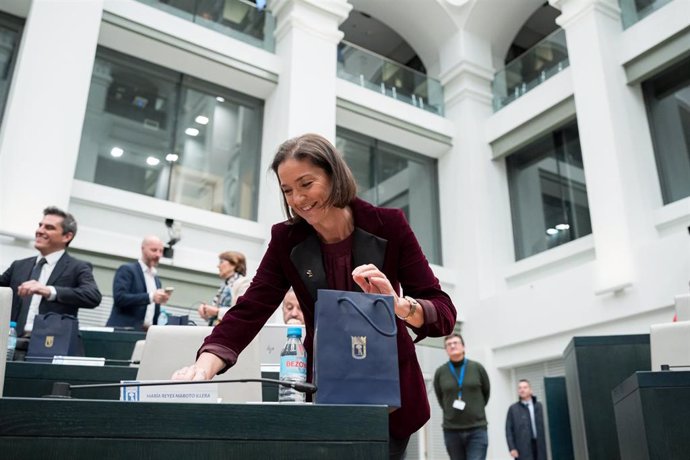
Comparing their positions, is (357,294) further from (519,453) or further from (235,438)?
(519,453)

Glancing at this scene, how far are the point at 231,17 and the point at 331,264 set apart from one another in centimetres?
881

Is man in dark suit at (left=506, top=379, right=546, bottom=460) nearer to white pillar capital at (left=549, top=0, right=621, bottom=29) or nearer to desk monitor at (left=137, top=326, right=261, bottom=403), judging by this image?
desk monitor at (left=137, top=326, right=261, bottom=403)

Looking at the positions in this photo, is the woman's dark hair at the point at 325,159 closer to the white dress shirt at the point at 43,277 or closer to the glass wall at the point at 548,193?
the white dress shirt at the point at 43,277

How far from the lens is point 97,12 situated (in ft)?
26.0

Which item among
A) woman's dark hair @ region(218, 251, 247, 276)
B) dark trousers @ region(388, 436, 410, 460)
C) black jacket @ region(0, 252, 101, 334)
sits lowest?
dark trousers @ region(388, 436, 410, 460)

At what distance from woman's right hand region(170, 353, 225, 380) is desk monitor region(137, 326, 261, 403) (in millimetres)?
1095

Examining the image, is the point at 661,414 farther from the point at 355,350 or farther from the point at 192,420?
the point at 192,420

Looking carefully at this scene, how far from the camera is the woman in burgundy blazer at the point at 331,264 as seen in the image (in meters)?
1.54

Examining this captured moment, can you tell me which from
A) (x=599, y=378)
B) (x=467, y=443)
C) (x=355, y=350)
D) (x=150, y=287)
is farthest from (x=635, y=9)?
(x=355, y=350)

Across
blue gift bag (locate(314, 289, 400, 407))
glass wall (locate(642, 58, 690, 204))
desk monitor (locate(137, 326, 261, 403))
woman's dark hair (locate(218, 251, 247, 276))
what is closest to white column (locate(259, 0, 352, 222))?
woman's dark hair (locate(218, 251, 247, 276))

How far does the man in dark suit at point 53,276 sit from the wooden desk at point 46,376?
44.5 inches

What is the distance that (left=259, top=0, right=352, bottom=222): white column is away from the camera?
923 centimetres

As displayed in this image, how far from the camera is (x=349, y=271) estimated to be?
164cm

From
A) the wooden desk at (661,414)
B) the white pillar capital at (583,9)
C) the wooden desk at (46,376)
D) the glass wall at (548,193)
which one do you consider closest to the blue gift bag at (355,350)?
the wooden desk at (661,414)
